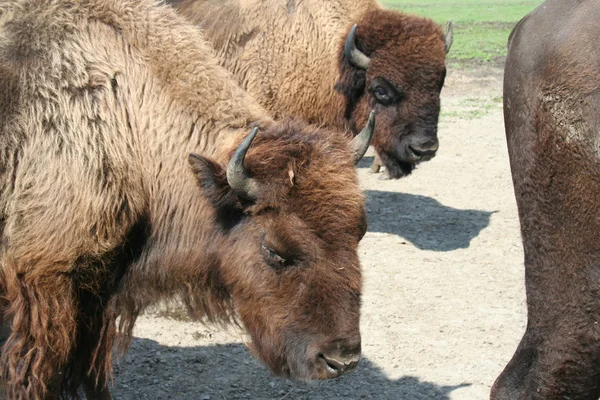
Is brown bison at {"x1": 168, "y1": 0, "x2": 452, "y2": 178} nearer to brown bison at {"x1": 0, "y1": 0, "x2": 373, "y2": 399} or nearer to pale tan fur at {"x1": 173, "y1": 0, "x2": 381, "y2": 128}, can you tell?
pale tan fur at {"x1": 173, "y1": 0, "x2": 381, "y2": 128}

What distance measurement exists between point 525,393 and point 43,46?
295cm

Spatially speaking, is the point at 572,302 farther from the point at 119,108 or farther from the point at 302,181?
the point at 119,108

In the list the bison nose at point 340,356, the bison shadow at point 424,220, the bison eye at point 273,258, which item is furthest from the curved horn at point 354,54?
the bison nose at point 340,356

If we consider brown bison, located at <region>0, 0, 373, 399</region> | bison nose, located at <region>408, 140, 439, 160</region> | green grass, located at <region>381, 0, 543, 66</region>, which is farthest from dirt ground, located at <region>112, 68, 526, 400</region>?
green grass, located at <region>381, 0, 543, 66</region>

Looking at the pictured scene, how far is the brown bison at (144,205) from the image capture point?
3.88 m

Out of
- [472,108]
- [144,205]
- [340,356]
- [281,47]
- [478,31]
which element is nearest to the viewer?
[340,356]

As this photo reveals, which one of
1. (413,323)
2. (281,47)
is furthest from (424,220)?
(413,323)

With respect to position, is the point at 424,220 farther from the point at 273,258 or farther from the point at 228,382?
the point at 273,258

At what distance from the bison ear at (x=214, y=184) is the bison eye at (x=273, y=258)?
0.83 feet

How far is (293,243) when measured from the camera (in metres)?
3.87

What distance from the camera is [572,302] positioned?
3.45 m

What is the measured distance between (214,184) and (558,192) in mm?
1663

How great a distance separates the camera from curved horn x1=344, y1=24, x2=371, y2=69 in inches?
318

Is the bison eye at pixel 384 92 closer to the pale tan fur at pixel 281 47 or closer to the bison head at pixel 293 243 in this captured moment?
the pale tan fur at pixel 281 47
